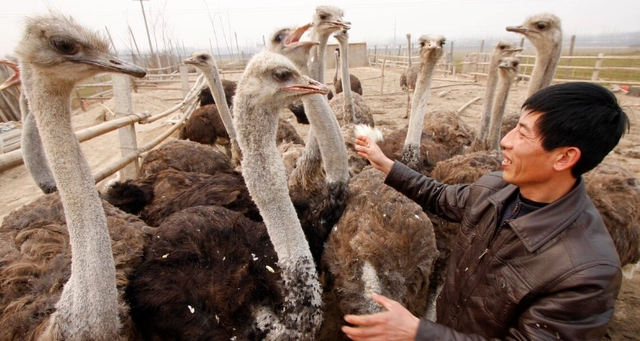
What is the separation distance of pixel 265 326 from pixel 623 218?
2.32 m

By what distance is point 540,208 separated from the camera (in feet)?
4.31

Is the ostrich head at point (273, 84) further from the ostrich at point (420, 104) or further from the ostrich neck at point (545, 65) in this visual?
the ostrich neck at point (545, 65)

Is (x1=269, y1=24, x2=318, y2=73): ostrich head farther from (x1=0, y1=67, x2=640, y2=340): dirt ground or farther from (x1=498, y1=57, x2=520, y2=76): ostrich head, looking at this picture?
(x1=0, y1=67, x2=640, y2=340): dirt ground

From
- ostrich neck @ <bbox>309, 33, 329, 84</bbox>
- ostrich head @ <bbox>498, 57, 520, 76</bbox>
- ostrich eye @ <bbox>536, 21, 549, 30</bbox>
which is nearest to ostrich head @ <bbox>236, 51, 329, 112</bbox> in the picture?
ostrich neck @ <bbox>309, 33, 329, 84</bbox>

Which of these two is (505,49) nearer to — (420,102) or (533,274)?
(420,102)

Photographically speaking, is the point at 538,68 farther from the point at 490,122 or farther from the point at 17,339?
the point at 17,339

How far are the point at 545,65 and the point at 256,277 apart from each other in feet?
10.4

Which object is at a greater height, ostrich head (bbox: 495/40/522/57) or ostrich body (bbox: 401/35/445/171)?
ostrich head (bbox: 495/40/522/57)

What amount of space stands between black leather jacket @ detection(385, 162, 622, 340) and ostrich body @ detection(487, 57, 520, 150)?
6.98 feet

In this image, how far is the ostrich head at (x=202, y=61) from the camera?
4.08 meters

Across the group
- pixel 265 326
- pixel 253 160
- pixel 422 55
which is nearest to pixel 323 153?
pixel 253 160

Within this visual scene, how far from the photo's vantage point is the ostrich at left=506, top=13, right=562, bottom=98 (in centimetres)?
338

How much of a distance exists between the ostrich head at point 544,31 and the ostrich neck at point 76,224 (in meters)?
3.52

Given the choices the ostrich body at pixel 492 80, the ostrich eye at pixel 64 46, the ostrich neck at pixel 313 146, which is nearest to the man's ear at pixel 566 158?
the ostrich neck at pixel 313 146
